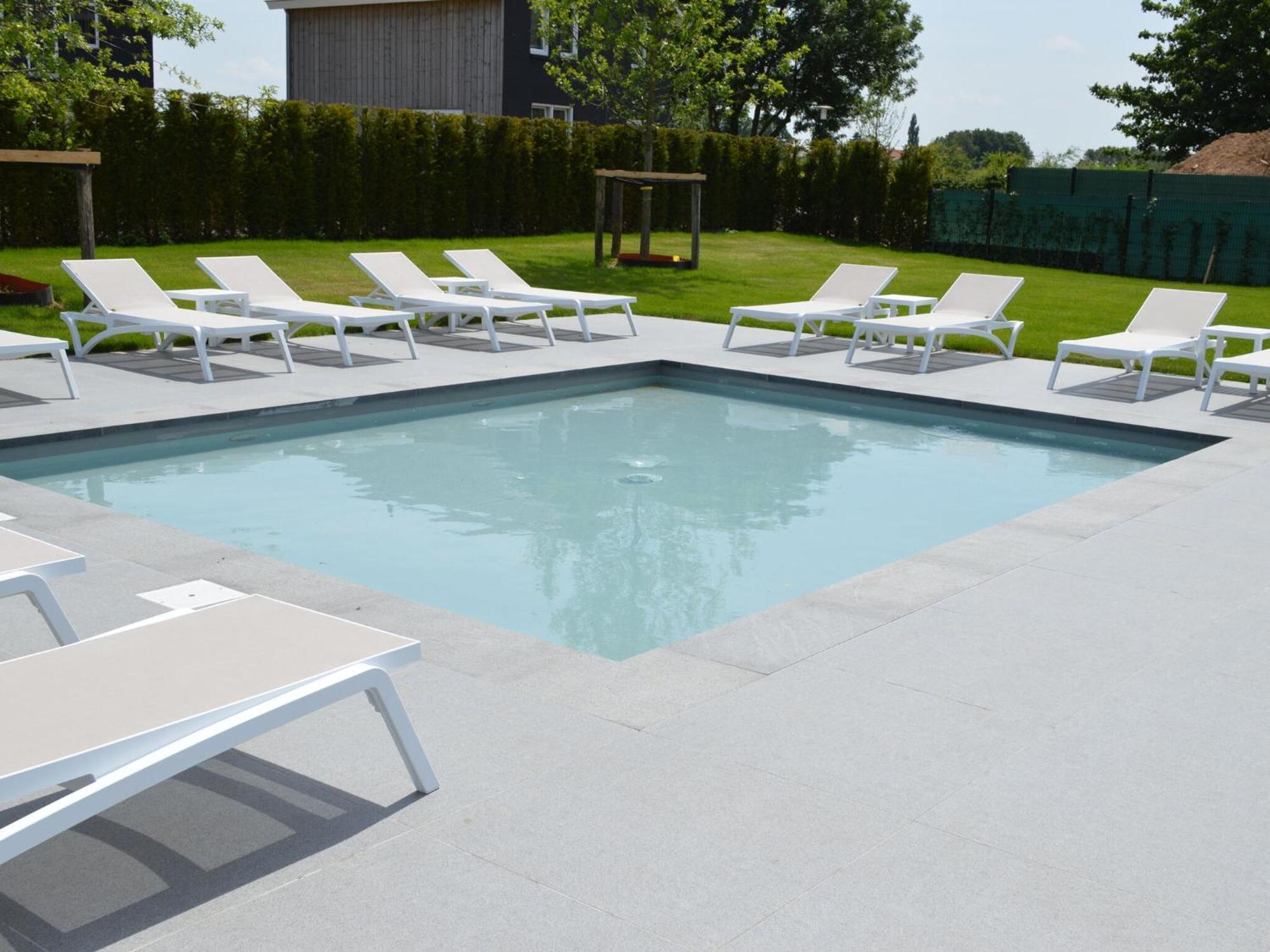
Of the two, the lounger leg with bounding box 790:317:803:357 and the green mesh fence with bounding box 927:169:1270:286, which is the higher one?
the green mesh fence with bounding box 927:169:1270:286

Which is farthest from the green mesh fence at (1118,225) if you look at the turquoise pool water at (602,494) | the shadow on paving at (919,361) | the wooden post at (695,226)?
the turquoise pool water at (602,494)

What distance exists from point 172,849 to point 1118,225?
24.2m

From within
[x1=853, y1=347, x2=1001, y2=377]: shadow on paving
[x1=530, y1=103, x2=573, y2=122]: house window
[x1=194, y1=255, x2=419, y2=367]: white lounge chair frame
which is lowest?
[x1=853, y1=347, x2=1001, y2=377]: shadow on paving

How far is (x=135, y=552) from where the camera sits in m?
5.61

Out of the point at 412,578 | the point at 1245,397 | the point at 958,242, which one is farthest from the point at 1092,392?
the point at 958,242

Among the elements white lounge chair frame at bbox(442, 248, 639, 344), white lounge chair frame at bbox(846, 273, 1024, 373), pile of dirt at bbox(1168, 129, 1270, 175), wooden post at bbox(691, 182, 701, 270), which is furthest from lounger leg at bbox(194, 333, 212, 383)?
pile of dirt at bbox(1168, 129, 1270, 175)

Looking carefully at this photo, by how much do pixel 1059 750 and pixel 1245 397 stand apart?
27.3 feet

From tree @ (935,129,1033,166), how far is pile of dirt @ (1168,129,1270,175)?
256 ft

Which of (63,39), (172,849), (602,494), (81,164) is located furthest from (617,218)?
(172,849)

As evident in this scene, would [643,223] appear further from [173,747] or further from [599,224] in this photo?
[173,747]

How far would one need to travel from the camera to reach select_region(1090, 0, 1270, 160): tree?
118 feet

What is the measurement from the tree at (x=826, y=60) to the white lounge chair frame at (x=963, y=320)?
1145 inches

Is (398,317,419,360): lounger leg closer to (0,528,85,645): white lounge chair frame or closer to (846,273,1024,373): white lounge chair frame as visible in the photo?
(846,273,1024,373): white lounge chair frame

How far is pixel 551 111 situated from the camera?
32.1 m
